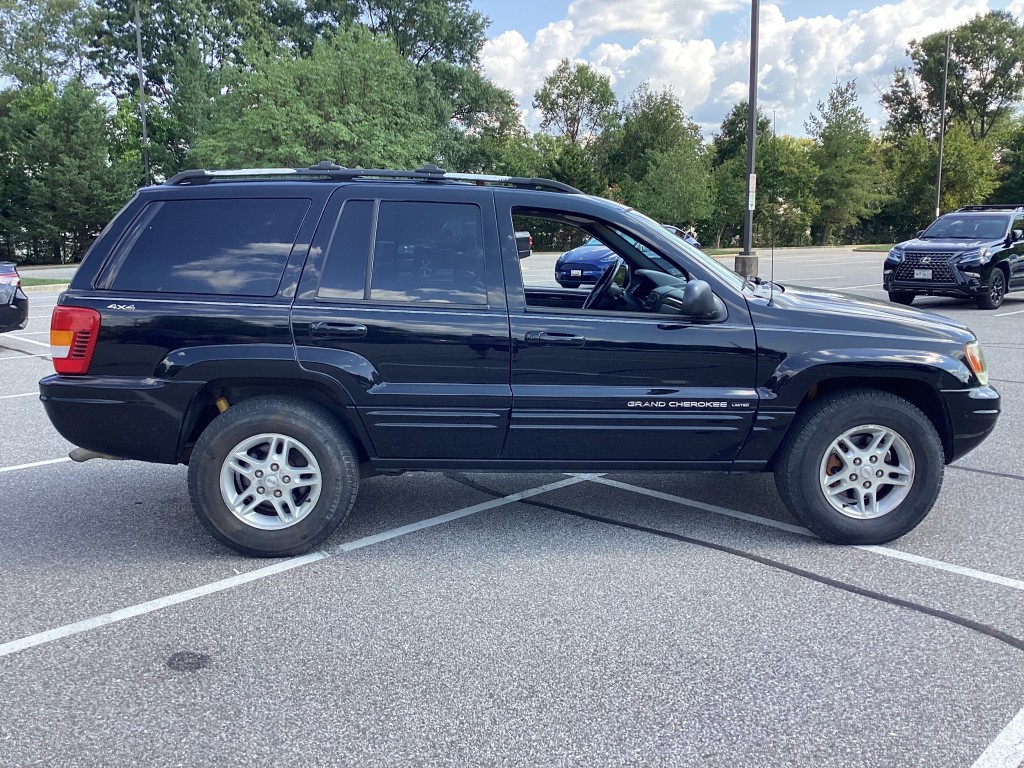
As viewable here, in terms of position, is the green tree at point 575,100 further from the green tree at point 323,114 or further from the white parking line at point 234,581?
the white parking line at point 234,581

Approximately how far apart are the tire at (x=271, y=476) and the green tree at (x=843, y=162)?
47160mm

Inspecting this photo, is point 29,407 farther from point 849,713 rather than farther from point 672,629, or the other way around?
point 849,713

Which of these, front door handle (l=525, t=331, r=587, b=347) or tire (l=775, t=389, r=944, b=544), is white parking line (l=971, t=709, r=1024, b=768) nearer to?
tire (l=775, t=389, r=944, b=544)

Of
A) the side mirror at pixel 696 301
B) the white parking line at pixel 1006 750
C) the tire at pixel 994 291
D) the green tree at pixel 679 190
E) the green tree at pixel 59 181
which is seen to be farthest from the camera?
the green tree at pixel 679 190

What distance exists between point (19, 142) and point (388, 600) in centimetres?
4219

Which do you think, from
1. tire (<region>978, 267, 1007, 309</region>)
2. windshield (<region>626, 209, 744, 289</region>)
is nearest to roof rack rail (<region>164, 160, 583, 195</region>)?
windshield (<region>626, 209, 744, 289</region>)

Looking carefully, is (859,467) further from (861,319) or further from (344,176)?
(344,176)

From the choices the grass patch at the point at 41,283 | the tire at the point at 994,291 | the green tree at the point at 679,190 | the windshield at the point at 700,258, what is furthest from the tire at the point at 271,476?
the green tree at the point at 679,190

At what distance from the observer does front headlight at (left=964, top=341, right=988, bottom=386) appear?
4453mm

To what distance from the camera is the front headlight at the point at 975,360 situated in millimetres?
4453

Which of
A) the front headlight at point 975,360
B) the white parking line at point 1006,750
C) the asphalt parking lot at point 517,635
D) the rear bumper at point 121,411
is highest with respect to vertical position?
the front headlight at point 975,360

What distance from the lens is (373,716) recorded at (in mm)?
2885

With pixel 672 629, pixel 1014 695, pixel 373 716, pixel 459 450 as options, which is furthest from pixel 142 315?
pixel 1014 695

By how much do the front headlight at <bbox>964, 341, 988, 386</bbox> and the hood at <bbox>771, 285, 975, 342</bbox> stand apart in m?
0.05
